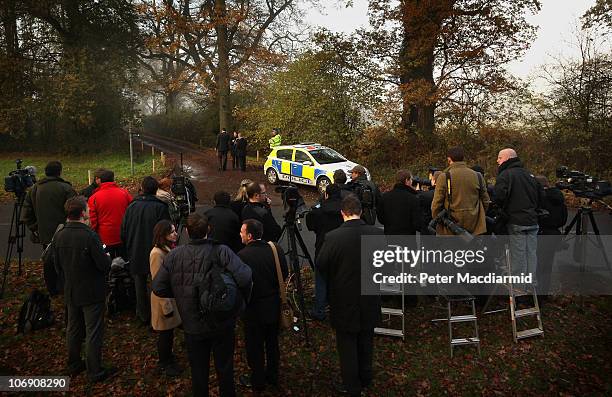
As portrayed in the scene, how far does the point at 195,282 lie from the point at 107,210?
3067 mm

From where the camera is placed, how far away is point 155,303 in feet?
15.1

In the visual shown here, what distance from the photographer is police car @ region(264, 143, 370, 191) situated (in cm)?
1489

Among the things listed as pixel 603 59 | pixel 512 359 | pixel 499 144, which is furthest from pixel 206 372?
pixel 603 59

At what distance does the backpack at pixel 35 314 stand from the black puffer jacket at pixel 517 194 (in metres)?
6.35

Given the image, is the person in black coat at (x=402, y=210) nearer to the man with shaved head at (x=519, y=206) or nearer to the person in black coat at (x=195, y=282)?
the man with shaved head at (x=519, y=206)

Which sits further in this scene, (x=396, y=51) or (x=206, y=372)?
(x=396, y=51)

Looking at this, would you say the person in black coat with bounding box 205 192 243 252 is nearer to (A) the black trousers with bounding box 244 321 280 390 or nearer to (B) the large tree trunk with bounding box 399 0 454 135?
(A) the black trousers with bounding box 244 321 280 390

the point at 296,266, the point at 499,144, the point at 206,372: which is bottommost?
the point at 206,372

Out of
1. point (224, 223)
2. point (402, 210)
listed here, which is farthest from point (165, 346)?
point (402, 210)

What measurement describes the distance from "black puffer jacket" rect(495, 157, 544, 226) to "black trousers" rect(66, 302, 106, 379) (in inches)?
204

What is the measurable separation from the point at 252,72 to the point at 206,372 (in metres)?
25.1

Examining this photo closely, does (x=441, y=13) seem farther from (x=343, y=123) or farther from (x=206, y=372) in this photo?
(x=206, y=372)

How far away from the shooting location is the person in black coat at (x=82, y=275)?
15.0ft

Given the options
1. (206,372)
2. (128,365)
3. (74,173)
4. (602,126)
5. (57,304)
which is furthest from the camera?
(74,173)
